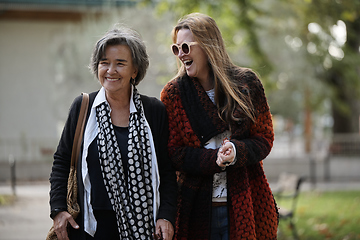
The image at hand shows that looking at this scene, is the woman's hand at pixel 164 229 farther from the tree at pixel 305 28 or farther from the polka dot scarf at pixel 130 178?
the tree at pixel 305 28

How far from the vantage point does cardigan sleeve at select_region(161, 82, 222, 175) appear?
2939 mm

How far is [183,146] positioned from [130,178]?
406 mm

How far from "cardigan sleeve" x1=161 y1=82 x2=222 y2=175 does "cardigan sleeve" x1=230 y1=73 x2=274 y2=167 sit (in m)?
0.17

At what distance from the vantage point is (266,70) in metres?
8.91

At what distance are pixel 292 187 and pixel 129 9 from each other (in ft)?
32.2

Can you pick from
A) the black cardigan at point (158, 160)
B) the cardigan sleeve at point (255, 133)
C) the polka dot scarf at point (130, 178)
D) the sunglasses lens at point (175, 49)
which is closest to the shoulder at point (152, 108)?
the black cardigan at point (158, 160)

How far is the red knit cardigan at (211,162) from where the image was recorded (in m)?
2.96

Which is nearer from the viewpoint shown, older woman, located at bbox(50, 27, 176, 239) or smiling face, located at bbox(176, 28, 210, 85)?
older woman, located at bbox(50, 27, 176, 239)

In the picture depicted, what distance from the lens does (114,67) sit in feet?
9.68

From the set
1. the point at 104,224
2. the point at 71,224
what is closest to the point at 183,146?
the point at 104,224

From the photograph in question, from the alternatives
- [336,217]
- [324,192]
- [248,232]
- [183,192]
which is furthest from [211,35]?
[324,192]

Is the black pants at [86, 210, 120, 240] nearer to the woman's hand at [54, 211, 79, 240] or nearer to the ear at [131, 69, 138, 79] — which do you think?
the woman's hand at [54, 211, 79, 240]

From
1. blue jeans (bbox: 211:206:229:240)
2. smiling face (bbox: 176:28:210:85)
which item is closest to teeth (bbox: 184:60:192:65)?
smiling face (bbox: 176:28:210:85)

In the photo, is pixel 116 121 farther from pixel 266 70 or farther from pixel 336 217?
pixel 336 217
